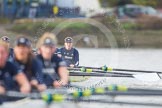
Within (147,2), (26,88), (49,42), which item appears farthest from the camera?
(147,2)

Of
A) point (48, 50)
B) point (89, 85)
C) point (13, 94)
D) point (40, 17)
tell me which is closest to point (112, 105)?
point (48, 50)

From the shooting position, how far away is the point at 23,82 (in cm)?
569

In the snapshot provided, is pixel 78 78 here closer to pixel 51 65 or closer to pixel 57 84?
pixel 51 65

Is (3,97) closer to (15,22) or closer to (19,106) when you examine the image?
(19,106)

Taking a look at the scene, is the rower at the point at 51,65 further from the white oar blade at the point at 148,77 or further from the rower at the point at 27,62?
the white oar blade at the point at 148,77

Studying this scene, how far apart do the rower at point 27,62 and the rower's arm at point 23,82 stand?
0.10 metres

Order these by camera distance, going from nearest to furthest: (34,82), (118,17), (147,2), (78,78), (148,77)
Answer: (34,82) < (148,77) < (78,78) < (118,17) < (147,2)

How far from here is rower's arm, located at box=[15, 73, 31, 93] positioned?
5.61 meters

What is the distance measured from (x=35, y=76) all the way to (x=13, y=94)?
620 millimetres

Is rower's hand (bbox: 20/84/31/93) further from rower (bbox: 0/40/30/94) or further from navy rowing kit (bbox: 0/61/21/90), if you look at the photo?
navy rowing kit (bbox: 0/61/21/90)

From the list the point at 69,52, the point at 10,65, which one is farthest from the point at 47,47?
the point at 69,52

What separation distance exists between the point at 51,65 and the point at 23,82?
0.93 metres

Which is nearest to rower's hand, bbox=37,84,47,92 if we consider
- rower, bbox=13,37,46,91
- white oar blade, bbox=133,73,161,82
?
rower, bbox=13,37,46,91

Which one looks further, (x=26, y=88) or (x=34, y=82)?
(x=34, y=82)
